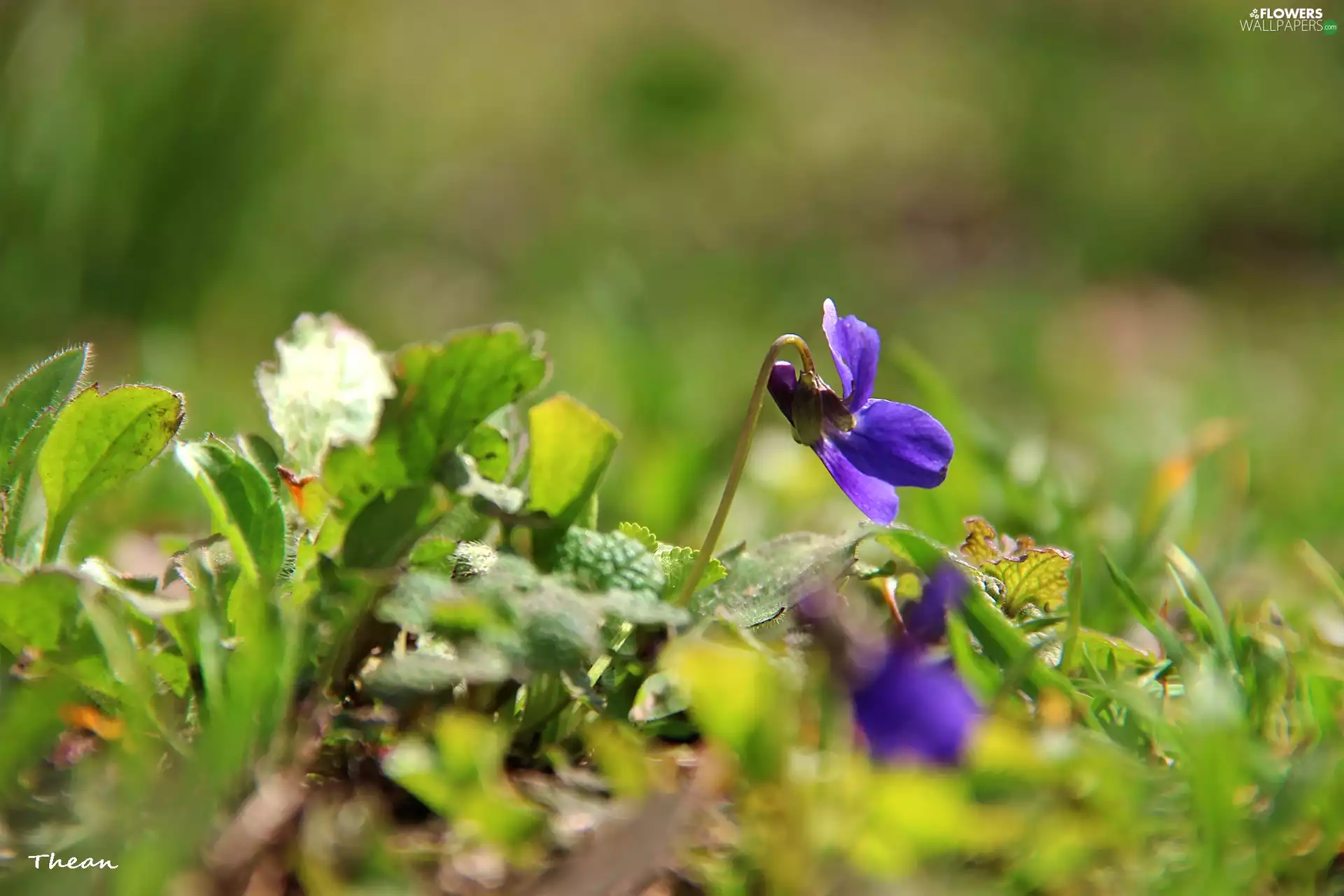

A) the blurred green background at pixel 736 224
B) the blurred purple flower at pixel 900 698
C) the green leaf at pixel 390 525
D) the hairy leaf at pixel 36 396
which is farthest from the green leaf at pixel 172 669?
the blurred green background at pixel 736 224

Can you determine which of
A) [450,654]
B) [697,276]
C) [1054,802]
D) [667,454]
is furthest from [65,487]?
[697,276]

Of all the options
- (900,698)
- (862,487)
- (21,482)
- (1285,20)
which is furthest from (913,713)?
(1285,20)

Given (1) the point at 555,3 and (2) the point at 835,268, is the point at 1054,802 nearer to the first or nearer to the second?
(2) the point at 835,268

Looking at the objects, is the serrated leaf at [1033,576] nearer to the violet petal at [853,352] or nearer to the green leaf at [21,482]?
the violet petal at [853,352]

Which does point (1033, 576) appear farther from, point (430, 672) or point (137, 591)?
point (137, 591)

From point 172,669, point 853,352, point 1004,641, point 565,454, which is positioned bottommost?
point 172,669

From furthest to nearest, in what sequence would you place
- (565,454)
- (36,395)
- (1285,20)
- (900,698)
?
(1285,20)
(36,395)
(565,454)
(900,698)

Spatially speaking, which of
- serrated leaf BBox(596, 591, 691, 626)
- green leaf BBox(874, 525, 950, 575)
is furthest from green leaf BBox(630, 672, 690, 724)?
green leaf BBox(874, 525, 950, 575)
